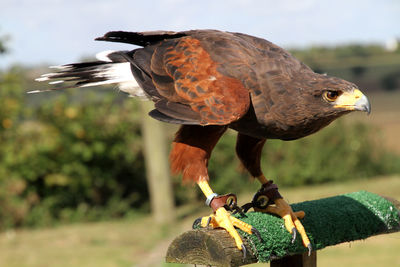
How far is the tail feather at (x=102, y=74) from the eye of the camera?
12.4ft

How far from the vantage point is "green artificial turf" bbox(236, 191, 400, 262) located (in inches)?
119

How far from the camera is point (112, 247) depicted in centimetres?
789

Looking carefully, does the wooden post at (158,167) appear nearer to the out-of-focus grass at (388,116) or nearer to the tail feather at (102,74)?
the tail feather at (102,74)

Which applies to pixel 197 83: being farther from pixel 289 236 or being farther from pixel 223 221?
pixel 289 236

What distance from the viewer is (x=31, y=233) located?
8.72 meters

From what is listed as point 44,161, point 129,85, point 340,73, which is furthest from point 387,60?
point 129,85

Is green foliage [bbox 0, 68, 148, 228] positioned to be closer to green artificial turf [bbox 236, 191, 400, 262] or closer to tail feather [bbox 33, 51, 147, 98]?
tail feather [bbox 33, 51, 147, 98]

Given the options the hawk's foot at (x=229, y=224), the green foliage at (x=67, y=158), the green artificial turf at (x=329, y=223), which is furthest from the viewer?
the green foliage at (x=67, y=158)

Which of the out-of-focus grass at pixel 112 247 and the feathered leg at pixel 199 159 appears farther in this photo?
the out-of-focus grass at pixel 112 247

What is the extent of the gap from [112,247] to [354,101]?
5.59 metres

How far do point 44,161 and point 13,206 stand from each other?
0.86 m

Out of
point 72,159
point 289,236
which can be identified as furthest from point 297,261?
point 72,159

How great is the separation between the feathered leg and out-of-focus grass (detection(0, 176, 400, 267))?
395 cm

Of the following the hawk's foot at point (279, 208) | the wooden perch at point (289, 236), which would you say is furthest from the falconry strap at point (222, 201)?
the hawk's foot at point (279, 208)
